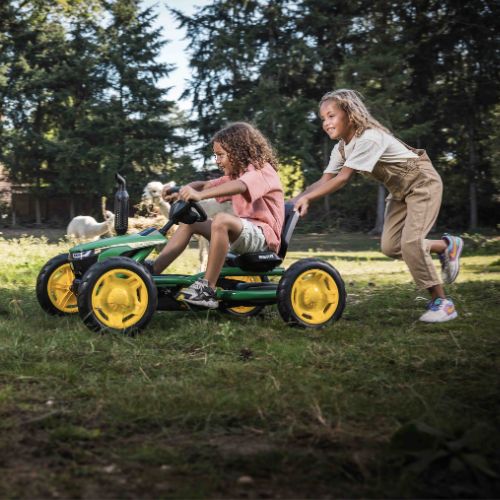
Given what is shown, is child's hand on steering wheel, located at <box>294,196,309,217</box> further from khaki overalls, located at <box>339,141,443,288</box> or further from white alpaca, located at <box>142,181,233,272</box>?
white alpaca, located at <box>142,181,233,272</box>

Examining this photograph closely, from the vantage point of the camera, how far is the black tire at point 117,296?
3963 millimetres

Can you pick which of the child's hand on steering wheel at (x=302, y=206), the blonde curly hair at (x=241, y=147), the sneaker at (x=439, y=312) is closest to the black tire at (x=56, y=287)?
the blonde curly hair at (x=241, y=147)

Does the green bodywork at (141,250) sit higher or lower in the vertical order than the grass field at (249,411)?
higher

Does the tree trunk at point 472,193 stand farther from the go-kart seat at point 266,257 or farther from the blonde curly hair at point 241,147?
the blonde curly hair at point 241,147

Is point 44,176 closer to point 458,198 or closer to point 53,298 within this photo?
point 458,198

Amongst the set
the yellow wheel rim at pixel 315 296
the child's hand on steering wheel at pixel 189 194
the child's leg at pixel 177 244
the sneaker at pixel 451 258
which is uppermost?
the child's hand on steering wheel at pixel 189 194

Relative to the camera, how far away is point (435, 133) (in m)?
28.3

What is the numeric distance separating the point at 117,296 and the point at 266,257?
1.06 meters

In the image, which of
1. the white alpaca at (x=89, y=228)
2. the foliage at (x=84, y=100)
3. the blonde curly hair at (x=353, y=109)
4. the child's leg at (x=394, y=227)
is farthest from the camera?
the foliage at (x=84, y=100)

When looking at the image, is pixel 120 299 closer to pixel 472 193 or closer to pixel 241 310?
pixel 241 310

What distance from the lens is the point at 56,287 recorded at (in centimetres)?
474

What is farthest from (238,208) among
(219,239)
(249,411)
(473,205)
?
(473,205)

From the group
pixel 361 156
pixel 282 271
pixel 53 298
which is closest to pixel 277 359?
pixel 282 271

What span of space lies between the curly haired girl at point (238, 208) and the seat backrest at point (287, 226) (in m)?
0.07
